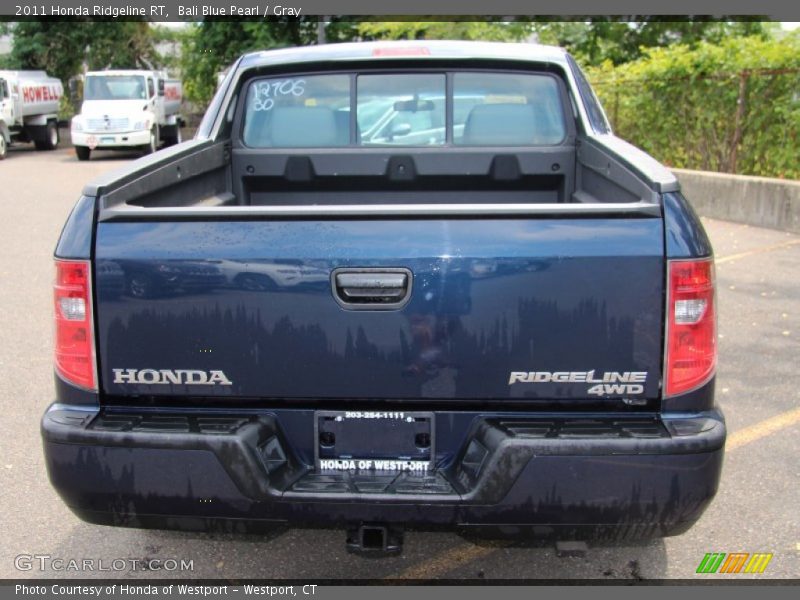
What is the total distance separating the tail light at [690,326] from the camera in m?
2.60

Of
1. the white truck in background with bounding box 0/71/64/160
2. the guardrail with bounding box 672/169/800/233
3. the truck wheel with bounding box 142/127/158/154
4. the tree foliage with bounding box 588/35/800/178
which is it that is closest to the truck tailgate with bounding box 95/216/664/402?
→ the guardrail with bounding box 672/169/800/233

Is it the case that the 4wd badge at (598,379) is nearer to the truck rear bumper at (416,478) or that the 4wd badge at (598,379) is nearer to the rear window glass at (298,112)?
the truck rear bumper at (416,478)

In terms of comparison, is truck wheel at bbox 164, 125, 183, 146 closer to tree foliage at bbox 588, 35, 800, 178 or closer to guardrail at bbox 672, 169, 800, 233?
tree foliage at bbox 588, 35, 800, 178

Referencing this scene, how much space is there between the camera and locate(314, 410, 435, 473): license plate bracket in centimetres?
277

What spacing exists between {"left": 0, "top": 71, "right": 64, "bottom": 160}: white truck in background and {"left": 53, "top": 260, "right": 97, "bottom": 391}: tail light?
78.4 feet

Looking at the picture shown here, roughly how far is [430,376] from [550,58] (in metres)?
2.34

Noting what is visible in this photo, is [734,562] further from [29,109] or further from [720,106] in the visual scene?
[29,109]

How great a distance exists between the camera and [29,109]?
26.1m

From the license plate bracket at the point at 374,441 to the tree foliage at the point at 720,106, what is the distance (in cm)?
969

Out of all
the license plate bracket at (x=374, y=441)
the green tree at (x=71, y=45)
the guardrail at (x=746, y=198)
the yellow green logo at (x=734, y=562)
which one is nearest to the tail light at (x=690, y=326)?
the license plate bracket at (x=374, y=441)

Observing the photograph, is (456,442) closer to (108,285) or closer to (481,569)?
(481,569)

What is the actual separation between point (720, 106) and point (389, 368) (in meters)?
11.0

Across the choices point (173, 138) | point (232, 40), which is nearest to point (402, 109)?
point (173, 138)
